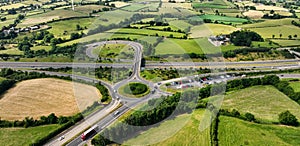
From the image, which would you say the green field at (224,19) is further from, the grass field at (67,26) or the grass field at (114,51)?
the grass field at (67,26)

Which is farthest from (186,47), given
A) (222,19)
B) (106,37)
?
(222,19)

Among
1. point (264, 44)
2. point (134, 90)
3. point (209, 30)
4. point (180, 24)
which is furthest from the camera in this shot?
point (180, 24)

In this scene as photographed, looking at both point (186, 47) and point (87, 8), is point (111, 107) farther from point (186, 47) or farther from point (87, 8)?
point (87, 8)

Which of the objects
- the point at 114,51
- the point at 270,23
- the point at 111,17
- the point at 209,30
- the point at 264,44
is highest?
the point at 111,17

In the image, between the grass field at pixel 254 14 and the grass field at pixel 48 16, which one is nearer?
the grass field at pixel 48 16

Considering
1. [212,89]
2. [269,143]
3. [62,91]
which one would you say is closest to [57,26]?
[62,91]

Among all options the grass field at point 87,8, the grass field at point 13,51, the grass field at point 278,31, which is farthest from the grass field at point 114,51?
the grass field at point 87,8
